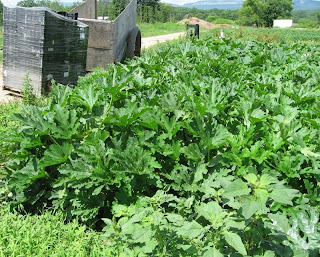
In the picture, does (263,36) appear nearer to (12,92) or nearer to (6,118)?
(12,92)

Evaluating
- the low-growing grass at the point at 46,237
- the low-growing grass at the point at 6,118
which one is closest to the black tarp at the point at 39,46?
the low-growing grass at the point at 6,118

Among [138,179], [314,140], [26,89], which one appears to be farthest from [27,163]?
[26,89]

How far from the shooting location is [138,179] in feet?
8.61

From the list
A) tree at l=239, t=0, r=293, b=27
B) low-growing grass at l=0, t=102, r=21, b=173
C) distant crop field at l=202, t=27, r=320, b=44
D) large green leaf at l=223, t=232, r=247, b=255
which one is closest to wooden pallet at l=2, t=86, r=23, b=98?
low-growing grass at l=0, t=102, r=21, b=173

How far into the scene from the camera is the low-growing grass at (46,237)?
2.38m

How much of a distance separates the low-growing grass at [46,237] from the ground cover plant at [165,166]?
0.11 metres

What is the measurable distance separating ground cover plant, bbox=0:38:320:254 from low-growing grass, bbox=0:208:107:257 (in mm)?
109

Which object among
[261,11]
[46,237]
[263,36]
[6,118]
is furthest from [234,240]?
[261,11]

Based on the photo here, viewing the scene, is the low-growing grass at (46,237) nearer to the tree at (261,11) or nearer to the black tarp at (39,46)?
the black tarp at (39,46)

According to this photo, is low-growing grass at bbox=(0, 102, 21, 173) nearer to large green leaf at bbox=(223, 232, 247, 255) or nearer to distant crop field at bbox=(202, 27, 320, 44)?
large green leaf at bbox=(223, 232, 247, 255)

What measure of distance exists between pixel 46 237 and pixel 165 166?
3.36 ft

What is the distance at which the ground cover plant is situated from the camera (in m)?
2.02

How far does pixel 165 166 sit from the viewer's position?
2760 millimetres

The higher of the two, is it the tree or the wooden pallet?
the tree
